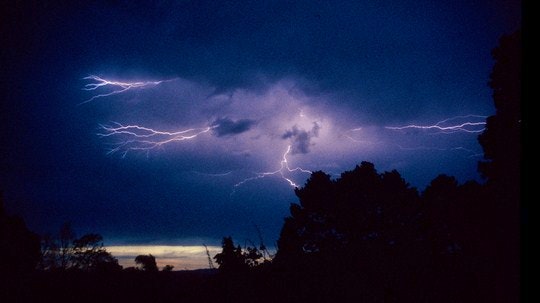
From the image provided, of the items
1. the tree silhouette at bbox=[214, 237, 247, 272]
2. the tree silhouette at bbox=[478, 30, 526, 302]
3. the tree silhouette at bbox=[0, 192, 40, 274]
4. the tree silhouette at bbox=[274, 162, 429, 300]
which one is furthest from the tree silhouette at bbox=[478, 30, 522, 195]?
the tree silhouette at bbox=[0, 192, 40, 274]

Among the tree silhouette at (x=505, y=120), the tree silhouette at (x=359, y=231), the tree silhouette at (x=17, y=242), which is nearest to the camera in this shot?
the tree silhouette at (x=505, y=120)

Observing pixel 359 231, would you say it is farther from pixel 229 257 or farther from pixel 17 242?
pixel 17 242

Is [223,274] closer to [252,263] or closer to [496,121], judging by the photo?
[252,263]

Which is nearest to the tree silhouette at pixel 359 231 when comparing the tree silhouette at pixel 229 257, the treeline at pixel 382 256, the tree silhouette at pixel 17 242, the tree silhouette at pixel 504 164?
the treeline at pixel 382 256

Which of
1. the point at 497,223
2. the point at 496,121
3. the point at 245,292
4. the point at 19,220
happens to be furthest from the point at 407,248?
the point at 19,220

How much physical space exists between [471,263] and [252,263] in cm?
865

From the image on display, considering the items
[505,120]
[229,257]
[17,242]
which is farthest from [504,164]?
[17,242]

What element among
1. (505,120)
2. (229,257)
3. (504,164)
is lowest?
(229,257)

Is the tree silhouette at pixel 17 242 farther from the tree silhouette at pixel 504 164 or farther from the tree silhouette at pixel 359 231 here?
the tree silhouette at pixel 504 164

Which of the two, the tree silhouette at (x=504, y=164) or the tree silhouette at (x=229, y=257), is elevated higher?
the tree silhouette at (x=504, y=164)

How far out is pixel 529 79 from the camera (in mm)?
971

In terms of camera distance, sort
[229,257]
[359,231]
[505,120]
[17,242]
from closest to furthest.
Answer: [505,120] → [229,257] → [359,231] → [17,242]

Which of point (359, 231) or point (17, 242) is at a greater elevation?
point (359, 231)

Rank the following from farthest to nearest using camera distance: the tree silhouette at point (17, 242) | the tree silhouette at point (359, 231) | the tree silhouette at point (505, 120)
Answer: the tree silhouette at point (17, 242)
the tree silhouette at point (359, 231)
the tree silhouette at point (505, 120)
